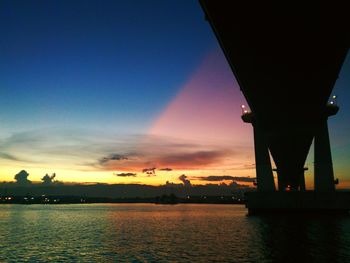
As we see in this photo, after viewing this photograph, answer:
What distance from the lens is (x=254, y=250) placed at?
27.4m

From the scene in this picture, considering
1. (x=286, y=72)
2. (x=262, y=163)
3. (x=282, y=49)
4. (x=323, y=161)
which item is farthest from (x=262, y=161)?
(x=282, y=49)

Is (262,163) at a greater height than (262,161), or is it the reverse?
(262,161)

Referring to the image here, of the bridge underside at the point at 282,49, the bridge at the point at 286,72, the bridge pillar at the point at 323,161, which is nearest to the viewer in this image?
the bridge underside at the point at 282,49

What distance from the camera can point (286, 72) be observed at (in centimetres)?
2894

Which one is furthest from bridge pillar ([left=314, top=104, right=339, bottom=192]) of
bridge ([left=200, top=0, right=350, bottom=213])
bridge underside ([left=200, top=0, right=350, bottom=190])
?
bridge underside ([left=200, top=0, right=350, bottom=190])

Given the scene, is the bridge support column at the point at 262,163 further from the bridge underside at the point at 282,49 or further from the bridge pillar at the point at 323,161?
the bridge underside at the point at 282,49

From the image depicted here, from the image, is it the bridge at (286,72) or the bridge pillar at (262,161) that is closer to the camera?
the bridge at (286,72)

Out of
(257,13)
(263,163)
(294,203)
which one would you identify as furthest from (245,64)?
(294,203)

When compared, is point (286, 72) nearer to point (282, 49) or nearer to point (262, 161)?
point (282, 49)

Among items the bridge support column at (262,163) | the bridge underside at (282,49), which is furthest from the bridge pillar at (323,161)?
the bridge underside at (282,49)

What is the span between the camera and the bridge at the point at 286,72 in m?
19.4

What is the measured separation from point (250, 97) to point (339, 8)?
17639 millimetres

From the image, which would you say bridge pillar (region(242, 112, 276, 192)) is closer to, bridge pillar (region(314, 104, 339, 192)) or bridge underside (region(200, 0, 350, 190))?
bridge pillar (region(314, 104, 339, 192))

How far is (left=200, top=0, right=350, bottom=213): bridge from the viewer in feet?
63.7
